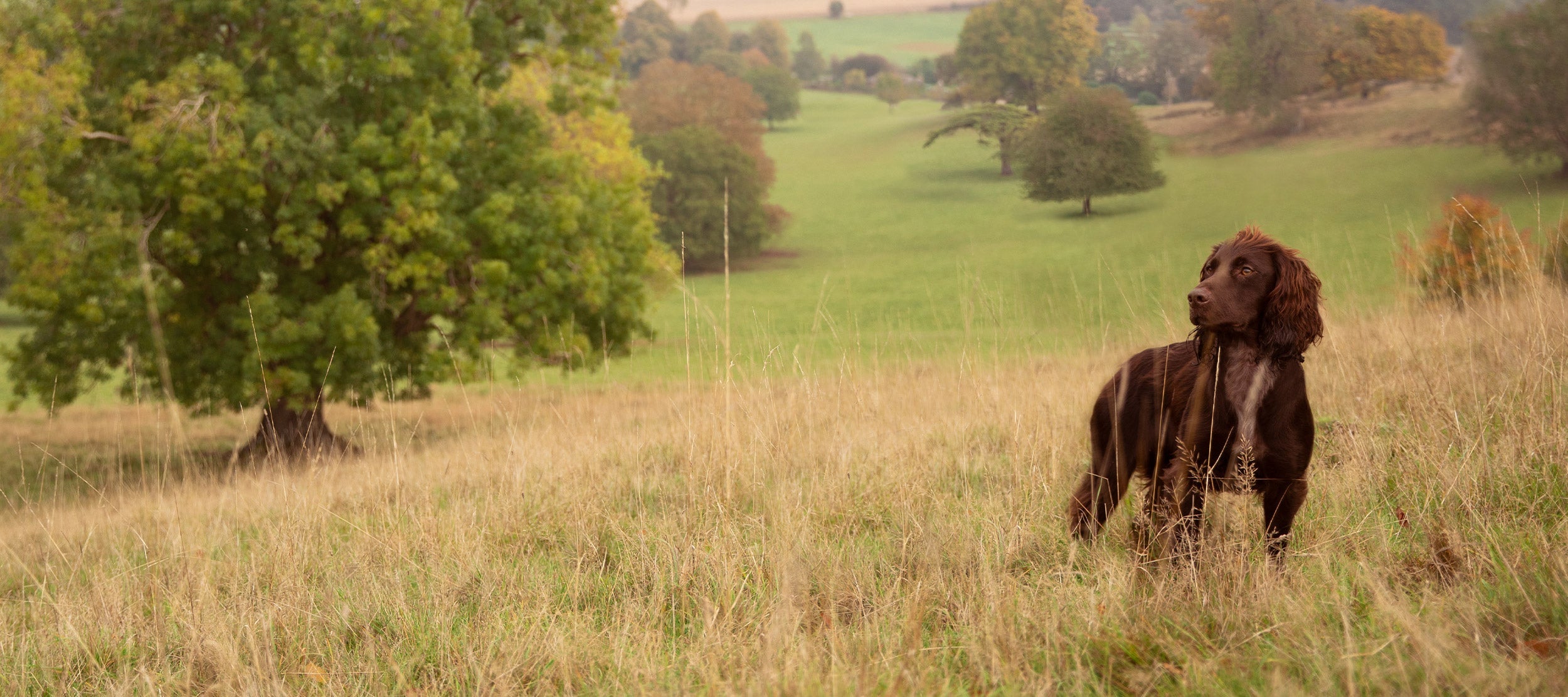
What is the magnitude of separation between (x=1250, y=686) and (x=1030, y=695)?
0.57 meters

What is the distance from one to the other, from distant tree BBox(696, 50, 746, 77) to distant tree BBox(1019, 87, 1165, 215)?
42.9 metres

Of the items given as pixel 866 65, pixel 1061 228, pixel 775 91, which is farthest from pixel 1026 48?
pixel 866 65

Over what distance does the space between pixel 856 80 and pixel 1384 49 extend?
4783 cm

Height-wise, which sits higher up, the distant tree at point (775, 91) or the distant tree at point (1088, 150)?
the distant tree at point (775, 91)

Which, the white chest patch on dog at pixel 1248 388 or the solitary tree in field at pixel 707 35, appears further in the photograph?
the solitary tree in field at pixel 707 35

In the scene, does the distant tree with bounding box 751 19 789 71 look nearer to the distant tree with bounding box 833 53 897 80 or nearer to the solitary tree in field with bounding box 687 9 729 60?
the solitary tree in field with bounding box 687 9 729 60

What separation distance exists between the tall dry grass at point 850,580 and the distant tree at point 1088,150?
64.1 ft

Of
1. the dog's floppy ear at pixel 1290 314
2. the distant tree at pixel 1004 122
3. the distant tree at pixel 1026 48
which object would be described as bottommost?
the dog's floppy ear at pixel 1290 314

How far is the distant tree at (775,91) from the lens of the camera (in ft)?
236

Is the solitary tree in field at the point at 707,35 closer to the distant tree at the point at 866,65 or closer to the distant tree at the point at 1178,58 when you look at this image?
the distant tree at the point at 866,65

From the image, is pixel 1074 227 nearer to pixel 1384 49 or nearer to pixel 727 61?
pixel 1384 49

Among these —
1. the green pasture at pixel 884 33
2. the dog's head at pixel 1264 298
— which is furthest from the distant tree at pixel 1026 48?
the green pasture at pixel 884 33

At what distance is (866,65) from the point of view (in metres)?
86.4

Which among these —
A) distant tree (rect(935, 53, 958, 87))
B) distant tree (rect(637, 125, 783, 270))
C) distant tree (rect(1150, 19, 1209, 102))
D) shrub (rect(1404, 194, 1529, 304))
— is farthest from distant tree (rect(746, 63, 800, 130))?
shrub (rect(1404, 194, 1529, 304))
